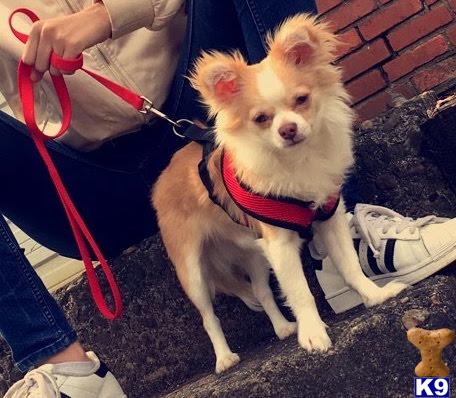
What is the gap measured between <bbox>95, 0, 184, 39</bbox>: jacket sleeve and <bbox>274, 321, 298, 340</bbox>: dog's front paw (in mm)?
996

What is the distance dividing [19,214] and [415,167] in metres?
1.33

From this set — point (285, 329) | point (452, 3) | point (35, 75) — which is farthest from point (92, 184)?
point (452, 3)

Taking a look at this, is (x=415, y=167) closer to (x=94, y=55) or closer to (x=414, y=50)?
(x=414, y=50)

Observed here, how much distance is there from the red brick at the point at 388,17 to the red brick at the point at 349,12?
1.5 inches

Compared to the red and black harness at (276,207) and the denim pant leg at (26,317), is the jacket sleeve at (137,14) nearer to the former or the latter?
the red and black harness at (276,207)

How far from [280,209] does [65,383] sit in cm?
73

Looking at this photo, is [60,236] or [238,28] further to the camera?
[60,236]

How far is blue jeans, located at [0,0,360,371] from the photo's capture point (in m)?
1.87

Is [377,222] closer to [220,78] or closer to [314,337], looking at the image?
[314,337]

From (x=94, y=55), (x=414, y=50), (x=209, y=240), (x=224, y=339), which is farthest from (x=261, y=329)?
(x=414, y=50)

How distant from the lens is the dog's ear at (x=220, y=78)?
1.79 meters

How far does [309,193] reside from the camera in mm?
1815

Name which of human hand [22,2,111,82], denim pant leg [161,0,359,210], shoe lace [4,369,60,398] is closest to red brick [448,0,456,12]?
denim pant leg [161,0,359,210]

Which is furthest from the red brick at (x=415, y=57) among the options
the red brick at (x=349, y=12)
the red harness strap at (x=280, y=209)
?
the red harness strap at (x=280, y=209)
